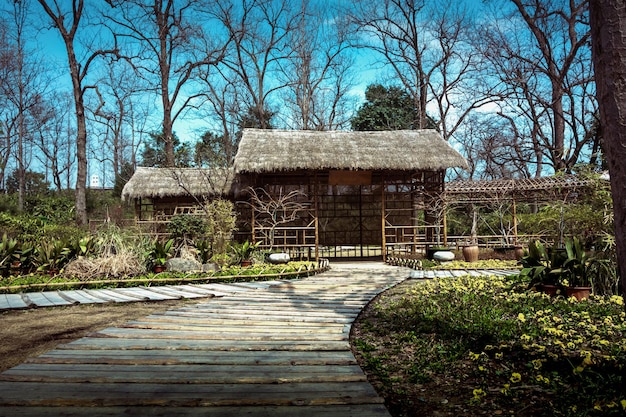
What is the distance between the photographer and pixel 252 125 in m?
27.2

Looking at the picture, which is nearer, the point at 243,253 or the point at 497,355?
the point at 497,355

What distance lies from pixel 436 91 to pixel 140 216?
16173 millimetres

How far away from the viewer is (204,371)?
3.04m

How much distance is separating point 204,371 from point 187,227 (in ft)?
30.7

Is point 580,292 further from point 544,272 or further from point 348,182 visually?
point 348,182

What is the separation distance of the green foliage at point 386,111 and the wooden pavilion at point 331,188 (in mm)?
10435

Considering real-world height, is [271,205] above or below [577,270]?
above

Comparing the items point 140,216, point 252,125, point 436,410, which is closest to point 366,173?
point 140,216

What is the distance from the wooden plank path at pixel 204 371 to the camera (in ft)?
7.97

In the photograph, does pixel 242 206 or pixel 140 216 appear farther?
pixel 140 216

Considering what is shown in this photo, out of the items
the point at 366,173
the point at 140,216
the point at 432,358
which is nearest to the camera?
the point at 432,358

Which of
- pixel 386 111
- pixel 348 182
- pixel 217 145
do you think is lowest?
pixel 348 182

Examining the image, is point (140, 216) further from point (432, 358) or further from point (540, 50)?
point (540, 50)

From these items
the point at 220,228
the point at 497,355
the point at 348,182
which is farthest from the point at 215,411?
the point at 348,182
